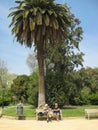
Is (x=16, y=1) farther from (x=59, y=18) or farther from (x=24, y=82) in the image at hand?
(x=24, y=82)

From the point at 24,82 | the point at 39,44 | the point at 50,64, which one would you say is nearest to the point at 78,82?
Result: the point at 50,64

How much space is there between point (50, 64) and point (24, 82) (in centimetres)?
1984

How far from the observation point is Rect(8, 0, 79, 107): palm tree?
30.9 m

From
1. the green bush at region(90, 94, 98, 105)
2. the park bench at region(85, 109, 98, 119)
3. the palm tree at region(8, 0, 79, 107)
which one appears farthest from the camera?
the green bush at region(90, 94, 98, 105)

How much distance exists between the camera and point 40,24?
30562mm

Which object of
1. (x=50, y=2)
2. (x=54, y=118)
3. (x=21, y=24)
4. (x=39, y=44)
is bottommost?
(x=54, y=118)

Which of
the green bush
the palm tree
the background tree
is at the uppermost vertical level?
the palm tree

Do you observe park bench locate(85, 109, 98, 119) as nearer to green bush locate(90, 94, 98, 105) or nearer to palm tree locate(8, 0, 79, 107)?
palm tree locate(8, 0, 79, 107)

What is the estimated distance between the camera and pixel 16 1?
107ft

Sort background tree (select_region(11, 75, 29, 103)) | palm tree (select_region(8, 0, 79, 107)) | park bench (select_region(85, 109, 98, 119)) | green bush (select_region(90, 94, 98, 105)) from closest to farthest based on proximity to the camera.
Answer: park bench (select_region(85, 109, 98, 119)), palm tree (select_region(8, 0, 79, 107)), green bush (select_region(90, 94, 98, 105)), background tree (select_region(11, 75, 29, 103))

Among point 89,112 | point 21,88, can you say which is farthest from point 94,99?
point 89,112

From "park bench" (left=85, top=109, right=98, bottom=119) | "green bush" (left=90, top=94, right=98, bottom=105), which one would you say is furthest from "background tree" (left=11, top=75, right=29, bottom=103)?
"park bench" (left=85, top=109, right=98, bottom=119)

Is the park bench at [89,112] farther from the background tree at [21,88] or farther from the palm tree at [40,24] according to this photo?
the background tree at [21,88]

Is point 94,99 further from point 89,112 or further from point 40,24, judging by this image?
point 89,112
